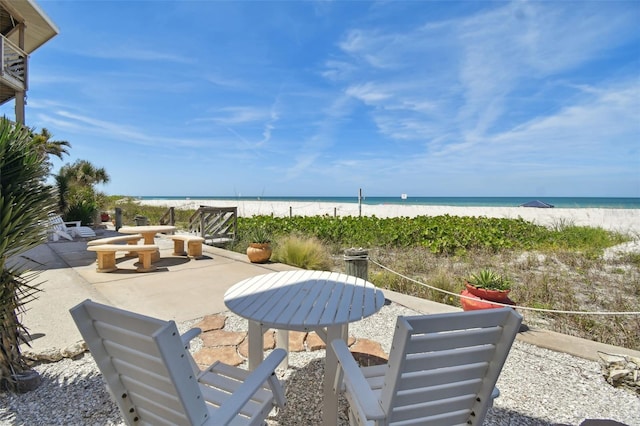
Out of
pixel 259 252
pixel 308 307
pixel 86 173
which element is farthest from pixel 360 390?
pixel 86 173

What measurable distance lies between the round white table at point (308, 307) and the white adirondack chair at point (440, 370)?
1.33 feet

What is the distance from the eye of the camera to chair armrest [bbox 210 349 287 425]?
1.08 m

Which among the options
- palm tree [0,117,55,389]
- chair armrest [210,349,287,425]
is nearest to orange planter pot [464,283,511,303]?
chair armrest [210,349,287,425]

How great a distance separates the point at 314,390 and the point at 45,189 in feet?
8.24

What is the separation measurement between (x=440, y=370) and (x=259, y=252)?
496cm

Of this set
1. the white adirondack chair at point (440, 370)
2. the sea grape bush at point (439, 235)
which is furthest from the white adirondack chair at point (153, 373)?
the sea grape bush at point (439, 235)

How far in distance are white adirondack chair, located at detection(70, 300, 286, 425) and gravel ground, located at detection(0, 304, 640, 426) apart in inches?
32.1

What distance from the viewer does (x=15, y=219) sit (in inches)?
79.6

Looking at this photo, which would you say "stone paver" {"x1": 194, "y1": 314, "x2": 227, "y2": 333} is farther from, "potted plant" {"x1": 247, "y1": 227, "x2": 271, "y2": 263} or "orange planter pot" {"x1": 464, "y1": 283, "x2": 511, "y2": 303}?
"orange planter pot" {"x1": 464, "y1": 283, "x2": 511, "y2": 303}

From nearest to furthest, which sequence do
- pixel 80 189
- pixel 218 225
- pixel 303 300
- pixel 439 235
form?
pixel 303 300, pixel 439 235, pixel 218 225, pixel 80 189

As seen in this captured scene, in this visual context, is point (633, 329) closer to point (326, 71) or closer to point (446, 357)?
point (446, 357)

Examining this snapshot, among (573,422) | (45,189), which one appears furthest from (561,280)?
(45,189)

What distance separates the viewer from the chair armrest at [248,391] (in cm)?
108

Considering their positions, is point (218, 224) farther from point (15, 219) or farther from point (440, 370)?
point (440, 370)
